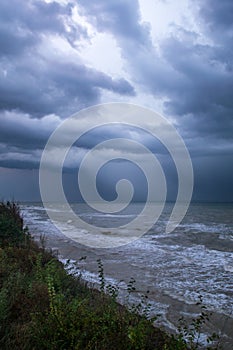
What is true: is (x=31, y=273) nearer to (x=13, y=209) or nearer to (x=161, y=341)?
(x=161, y=341)

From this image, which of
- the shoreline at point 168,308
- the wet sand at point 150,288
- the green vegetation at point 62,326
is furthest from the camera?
the wet sand at point 150,288

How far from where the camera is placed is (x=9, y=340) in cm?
421

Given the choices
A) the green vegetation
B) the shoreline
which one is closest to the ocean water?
the shoreline

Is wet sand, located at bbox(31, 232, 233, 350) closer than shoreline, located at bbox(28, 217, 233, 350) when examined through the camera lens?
No

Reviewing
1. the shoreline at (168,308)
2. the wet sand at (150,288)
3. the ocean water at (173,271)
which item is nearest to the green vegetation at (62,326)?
the shoreline at (168,308)

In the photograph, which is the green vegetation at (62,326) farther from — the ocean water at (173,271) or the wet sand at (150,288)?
the ocean water at (173,271)

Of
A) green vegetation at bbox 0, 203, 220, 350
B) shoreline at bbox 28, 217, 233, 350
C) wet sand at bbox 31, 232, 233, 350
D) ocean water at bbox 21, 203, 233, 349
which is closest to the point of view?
green vegetation at bbox 0, 203, 220, 350

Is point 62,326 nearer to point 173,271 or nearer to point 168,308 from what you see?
point 168,308

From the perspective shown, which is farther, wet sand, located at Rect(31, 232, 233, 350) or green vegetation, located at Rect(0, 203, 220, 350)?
wet sand, located at Rect(31, 232, 233, 350)

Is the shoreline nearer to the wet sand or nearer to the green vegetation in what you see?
the wet sand

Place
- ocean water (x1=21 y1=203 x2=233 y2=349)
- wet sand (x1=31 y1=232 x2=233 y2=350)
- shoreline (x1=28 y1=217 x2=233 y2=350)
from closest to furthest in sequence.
Result: shoreline (x1=28 y1=217 x2=233 y2=350) < wet sand (x1=31 y1=232 x2=233 y2=350) < ocean water (x1=21 y1=203 x2=233 y2=349)

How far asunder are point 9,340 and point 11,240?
7554 mm

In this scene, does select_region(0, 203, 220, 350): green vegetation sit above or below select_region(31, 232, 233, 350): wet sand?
above

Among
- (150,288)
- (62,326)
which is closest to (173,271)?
(150,288)
